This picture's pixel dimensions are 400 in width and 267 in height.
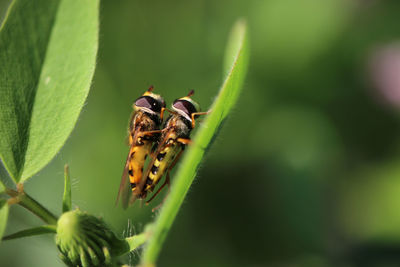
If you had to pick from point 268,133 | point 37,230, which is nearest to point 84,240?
point 37,230

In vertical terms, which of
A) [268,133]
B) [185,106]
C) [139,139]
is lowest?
[268,133]

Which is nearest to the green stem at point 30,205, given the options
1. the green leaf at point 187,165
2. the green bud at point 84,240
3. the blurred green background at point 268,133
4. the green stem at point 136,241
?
the green bud at point 84,240

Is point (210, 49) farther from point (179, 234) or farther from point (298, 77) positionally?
point (179, 234)

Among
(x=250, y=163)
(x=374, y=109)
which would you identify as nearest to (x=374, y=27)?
(x=374, y=109)

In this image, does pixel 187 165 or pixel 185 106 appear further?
pixel 185 106

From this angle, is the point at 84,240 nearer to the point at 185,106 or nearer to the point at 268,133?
the point at 185,106

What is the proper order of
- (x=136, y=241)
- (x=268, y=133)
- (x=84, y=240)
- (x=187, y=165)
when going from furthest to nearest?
(x=268, y=133) → (x=136, y=241) → (x=84, y=240) → (x=187, y=165)
